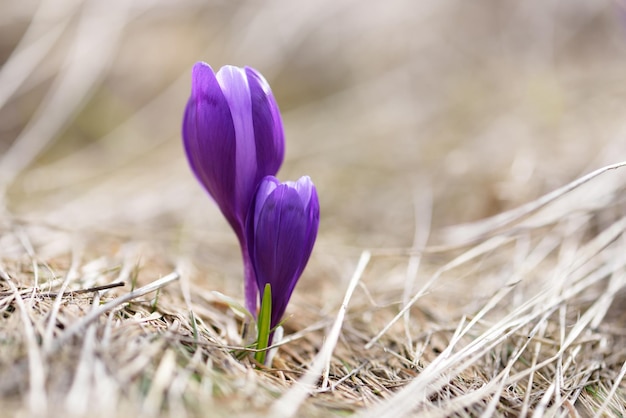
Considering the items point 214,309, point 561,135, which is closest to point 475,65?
Answer: point 561,135

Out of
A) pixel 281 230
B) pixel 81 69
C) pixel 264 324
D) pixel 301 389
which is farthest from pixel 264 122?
pixel 81 69

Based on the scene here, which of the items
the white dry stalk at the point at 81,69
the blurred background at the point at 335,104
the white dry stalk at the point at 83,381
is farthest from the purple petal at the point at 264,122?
the white dry stalk at the point at 81,69

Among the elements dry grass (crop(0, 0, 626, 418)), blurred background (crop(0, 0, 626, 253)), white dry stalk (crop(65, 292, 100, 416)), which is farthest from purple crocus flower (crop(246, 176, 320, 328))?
blurred background (crop(0, 0, 626, 253))

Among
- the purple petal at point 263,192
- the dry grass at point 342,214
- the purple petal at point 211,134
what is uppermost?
the purple petal at point 211,134

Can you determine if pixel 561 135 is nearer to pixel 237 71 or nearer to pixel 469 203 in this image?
pixel 469 203

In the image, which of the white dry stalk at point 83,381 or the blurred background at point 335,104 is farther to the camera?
the blurred background at point 335,104

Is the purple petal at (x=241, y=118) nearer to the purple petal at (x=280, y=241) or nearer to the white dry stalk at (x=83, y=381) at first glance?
the purple petal at (x=280, y=241)

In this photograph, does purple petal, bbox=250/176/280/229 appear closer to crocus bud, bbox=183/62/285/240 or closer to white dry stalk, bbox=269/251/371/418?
crocus bud, bbox=183/62/285/240
